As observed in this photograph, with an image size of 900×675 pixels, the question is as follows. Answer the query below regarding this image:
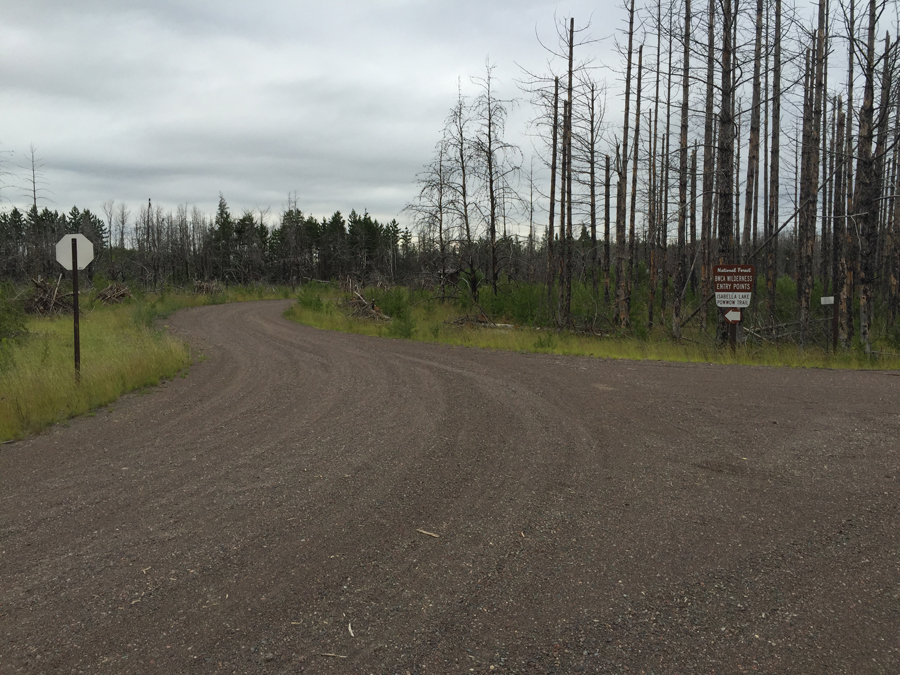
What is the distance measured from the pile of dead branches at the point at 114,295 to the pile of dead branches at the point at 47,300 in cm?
335

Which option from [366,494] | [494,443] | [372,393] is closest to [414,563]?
[366,494]

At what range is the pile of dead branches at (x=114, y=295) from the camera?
28.9 meters

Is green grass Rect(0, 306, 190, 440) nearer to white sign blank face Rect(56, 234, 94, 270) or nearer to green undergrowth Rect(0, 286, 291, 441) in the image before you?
green undergrowth Rect(0, 286, 291, 441)

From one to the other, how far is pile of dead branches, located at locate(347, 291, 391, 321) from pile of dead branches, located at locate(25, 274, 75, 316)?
12271 millimetres

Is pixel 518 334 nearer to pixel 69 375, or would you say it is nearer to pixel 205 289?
pixel 69 375

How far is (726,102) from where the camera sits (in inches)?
533

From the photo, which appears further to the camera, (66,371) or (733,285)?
(733,285)

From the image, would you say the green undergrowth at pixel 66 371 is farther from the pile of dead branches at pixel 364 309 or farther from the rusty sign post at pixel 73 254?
the pile of dead branches at pixel 364 309

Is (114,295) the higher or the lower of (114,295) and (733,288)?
the higher

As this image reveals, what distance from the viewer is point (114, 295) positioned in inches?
1155

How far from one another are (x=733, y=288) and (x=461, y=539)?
36.6 ft

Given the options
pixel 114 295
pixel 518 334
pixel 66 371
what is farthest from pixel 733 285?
pixel 114 295

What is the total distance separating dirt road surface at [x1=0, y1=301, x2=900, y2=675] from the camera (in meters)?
2.71

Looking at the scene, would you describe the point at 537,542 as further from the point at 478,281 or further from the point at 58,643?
the point at 478,281
